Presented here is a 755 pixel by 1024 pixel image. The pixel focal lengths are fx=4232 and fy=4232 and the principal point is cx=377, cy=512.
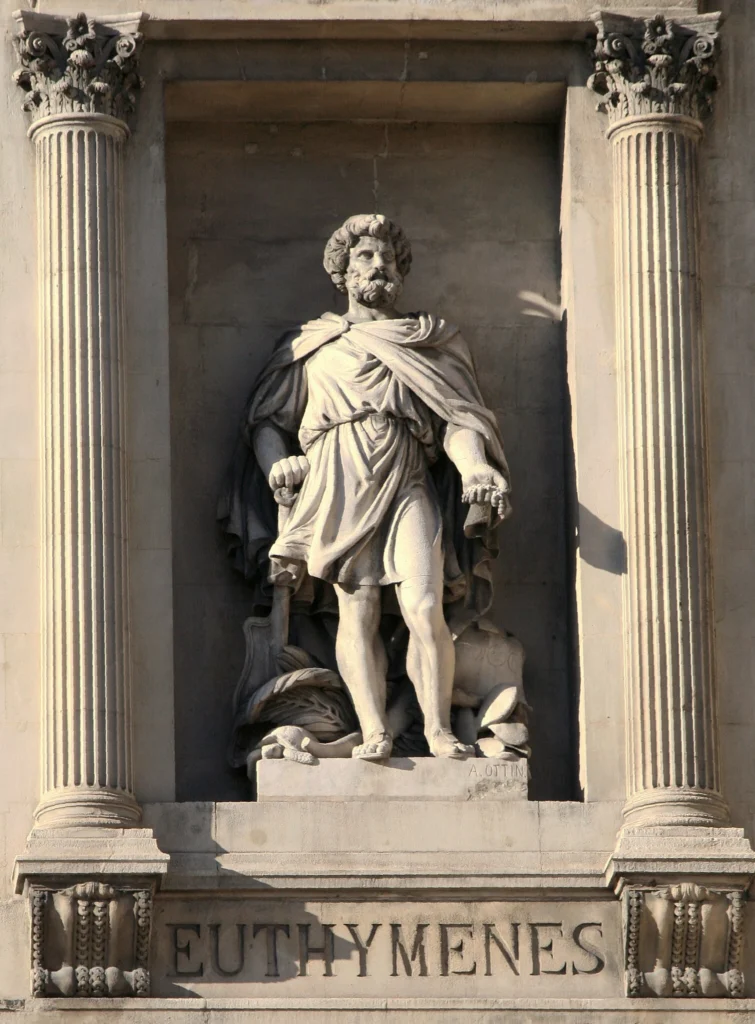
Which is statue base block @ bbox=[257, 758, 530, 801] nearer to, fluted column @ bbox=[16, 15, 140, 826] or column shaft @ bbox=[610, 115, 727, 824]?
column shaft @ bbox=[610, 115, 727, 824]

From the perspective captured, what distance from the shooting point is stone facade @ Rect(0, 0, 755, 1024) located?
28766 millimetres

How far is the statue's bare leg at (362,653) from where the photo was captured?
29.7m

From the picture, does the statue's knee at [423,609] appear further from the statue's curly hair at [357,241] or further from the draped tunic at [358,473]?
the statue's curly hair at [357,241]

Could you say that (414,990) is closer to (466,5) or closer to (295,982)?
(295,982)

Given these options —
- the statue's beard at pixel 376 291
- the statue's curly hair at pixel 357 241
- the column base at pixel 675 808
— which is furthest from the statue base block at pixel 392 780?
the statue's curly hair at pixel 357 241

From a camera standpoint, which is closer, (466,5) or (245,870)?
(245,870)

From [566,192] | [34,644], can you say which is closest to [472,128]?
[566,192]

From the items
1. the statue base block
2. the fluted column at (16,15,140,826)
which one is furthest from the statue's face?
the statue base block

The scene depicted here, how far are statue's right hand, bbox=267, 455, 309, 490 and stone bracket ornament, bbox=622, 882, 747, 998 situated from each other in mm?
3823

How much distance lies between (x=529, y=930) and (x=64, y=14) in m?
7.43

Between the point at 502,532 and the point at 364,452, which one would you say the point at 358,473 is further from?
the point at 502,532

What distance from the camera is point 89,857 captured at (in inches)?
1125

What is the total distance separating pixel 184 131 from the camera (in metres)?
31.6

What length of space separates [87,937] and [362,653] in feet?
9.66
